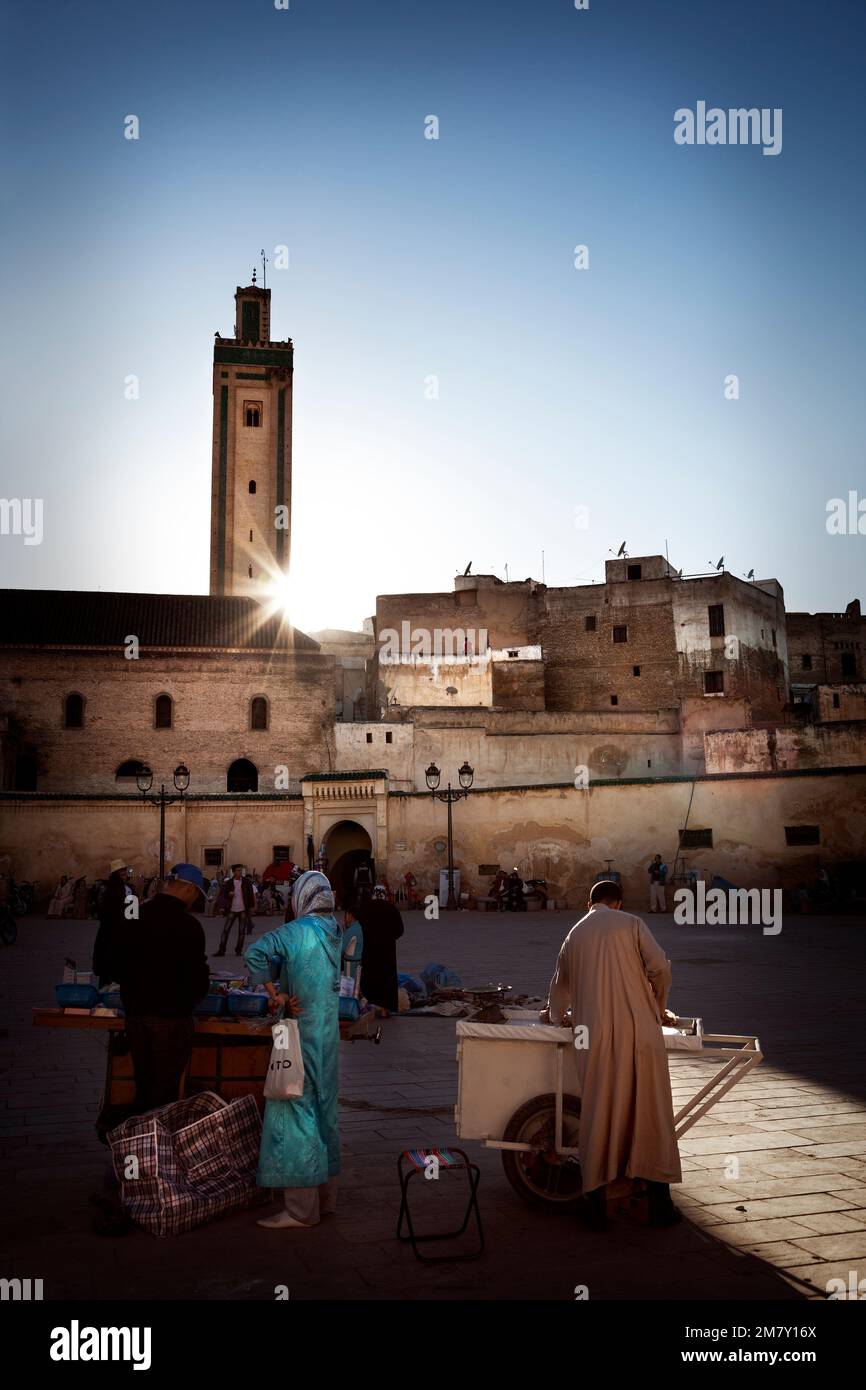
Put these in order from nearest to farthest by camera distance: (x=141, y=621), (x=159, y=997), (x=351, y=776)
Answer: (x=159, y=997)
(x=351, y=776)
(x=141, y=621)

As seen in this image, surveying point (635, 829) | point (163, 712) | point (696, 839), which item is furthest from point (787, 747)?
point (163, 712)

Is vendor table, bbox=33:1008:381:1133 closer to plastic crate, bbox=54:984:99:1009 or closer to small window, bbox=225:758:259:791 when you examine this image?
plastic crate, bbox=54:984:99:1009

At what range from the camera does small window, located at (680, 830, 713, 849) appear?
22094mm

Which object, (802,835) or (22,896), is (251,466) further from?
(802,835)

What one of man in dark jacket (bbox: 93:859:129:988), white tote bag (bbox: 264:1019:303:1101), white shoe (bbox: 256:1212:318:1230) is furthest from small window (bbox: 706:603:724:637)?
white shoe (bbox: 256:1212:318:1230)

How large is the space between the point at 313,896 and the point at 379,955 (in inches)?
217

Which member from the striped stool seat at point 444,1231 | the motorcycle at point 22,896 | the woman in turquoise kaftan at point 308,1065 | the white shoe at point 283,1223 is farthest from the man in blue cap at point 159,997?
the motorcycle at point 22,896

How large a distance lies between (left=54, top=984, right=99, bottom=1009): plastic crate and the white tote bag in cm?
133

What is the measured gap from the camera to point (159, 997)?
4.89 m

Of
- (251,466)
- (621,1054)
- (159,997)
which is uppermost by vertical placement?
(251,466)

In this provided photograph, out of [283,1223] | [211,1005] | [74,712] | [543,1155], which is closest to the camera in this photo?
[283,1223]

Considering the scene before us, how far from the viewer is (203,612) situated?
4247 cm

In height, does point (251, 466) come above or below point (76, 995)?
above

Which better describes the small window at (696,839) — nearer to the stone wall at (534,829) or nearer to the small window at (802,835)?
the stone wall at (534,829)
